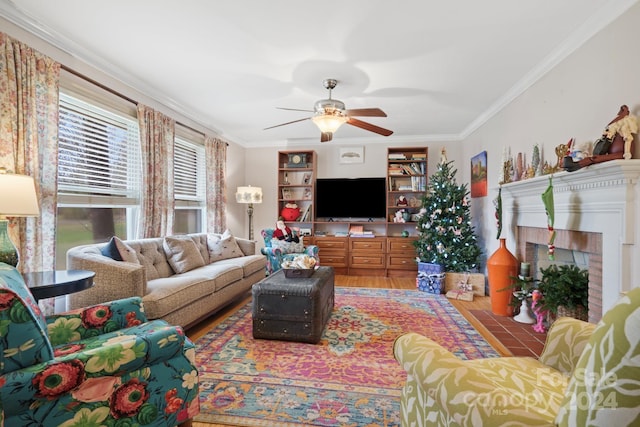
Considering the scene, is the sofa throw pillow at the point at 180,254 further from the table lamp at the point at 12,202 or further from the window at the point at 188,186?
the table lamp at the point at 12,202

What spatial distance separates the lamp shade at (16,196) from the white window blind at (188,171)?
7.63 ft

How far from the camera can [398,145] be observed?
5566mm

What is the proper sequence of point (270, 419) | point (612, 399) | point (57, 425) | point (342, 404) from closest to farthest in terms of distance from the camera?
1. point (612, 399)
2. point (57, 425)
3. point (270, 419)
4. point (342, 404)

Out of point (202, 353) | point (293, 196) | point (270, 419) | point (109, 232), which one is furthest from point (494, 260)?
point (109, 232)

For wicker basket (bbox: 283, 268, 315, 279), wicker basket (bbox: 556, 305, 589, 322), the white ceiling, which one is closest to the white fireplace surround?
wicker basket (bbox: 556, 305, 589, 322)

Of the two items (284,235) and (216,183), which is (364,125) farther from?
(216,183)

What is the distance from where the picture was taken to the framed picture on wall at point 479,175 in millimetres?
4398

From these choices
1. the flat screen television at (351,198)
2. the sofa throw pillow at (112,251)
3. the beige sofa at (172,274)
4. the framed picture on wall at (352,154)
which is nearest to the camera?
the beige sofa at (172,274)

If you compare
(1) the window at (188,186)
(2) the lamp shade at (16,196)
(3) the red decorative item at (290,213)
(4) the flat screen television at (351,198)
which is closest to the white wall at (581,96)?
(4) the flat screen television at (351,198)

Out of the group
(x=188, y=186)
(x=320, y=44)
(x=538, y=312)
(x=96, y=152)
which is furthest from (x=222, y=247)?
(x=538, y=312)

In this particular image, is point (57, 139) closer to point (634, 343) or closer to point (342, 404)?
point (342, 404)

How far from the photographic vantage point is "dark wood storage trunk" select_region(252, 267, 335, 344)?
254 cm

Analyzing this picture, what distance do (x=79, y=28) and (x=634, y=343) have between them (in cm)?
351

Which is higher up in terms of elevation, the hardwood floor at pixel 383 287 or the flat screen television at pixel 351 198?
the flat screen television at pixel 351 198
